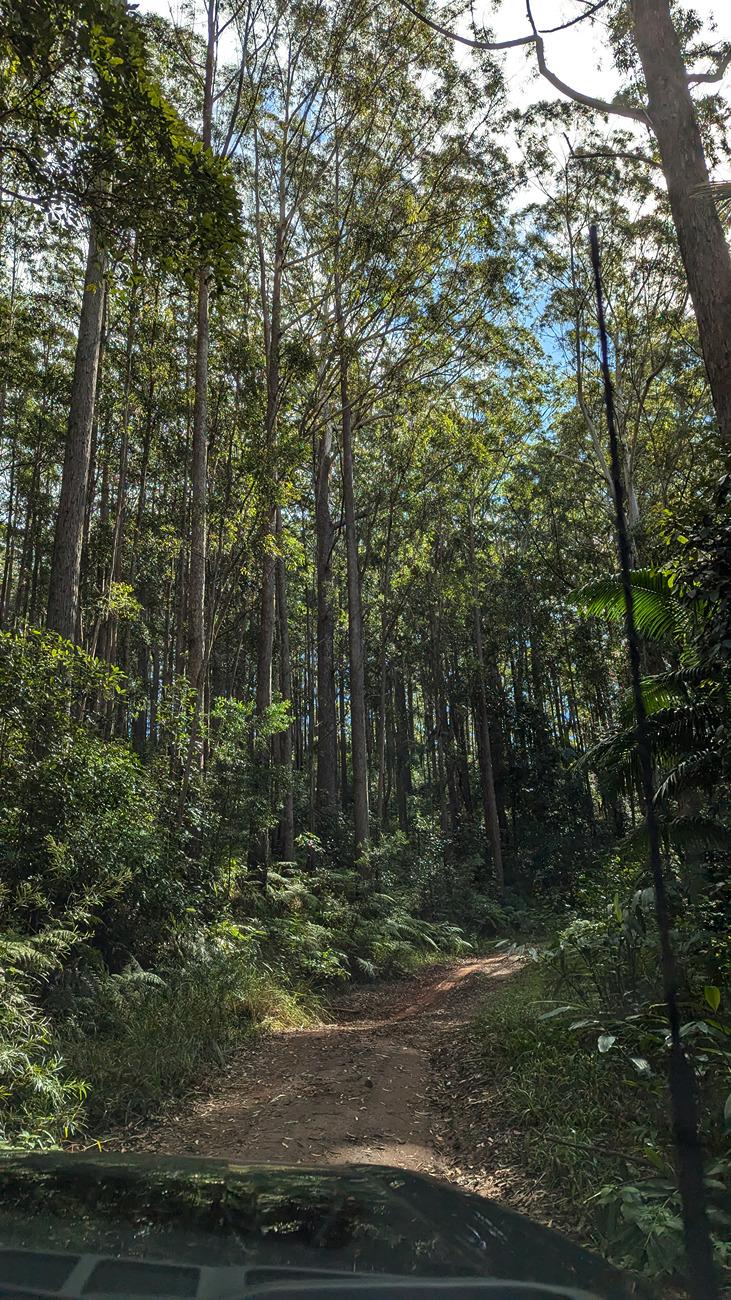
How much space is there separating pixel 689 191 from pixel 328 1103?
24.5ft

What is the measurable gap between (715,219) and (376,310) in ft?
31.2

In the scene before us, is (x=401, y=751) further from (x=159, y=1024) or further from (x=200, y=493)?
(x=159, y=1024)

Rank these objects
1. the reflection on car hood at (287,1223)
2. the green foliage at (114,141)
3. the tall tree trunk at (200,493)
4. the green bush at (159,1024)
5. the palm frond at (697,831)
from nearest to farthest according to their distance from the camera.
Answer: the reflection on car hood at (287,1223) < the green foliage at (114,141) < the green bush at (159,1024) < the palm frond at (697,831) < the tall tree trunk at (200,493)

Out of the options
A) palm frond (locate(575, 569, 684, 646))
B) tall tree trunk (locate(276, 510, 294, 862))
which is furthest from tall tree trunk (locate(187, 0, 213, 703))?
palm frond (locate(575, 569, 684, 646))

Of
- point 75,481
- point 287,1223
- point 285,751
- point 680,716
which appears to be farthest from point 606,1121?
point 285,751

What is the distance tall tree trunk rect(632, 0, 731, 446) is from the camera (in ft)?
19.3

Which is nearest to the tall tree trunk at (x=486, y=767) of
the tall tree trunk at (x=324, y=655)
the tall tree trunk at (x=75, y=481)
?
the tall tree trunk at (x=324, y=655)

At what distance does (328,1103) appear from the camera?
5254 mm

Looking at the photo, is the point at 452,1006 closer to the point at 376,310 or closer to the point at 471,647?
the point at 376,310

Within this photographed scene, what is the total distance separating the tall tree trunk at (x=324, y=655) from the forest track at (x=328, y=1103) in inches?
347

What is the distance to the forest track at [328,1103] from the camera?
435cm

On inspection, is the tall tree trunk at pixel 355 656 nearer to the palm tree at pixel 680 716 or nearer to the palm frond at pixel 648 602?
the palm frond at pixel 648 602

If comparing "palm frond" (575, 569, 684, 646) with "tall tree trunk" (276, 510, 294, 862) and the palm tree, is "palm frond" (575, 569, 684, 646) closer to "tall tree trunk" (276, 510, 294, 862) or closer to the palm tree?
the palm tree

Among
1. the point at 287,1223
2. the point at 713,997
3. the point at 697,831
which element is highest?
the point at 697,831
